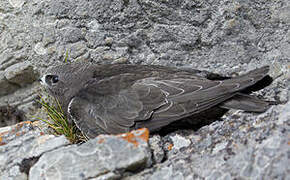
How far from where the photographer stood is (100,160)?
2660 mm

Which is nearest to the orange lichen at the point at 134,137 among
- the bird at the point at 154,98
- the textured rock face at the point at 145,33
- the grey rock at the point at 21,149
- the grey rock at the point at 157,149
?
the grey rock at the point at 157,149

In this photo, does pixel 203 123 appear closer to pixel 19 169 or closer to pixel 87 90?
pixel 87 90

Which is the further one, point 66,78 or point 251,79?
point 66,78

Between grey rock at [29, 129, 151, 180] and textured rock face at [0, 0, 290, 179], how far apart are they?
24mm

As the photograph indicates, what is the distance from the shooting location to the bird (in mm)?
3275

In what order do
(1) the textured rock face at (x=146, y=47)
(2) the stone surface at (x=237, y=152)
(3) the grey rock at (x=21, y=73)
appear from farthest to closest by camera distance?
(3) the grey rock at (x=21, y=73) → (1) the textured rock face at (x=146, y=47) → (2) the stone surface at (x=237, y=152)

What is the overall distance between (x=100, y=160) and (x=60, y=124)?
5.51ft

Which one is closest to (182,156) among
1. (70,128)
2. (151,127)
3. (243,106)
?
(151,127)

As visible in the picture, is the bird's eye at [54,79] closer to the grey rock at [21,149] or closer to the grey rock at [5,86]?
the grey rock at [21,149]

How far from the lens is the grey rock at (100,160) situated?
262cm

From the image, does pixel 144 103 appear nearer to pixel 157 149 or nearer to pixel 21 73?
pixel 157 149

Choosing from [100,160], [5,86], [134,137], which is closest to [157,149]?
[134,137]

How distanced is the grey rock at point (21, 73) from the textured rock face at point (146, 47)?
0.04ft

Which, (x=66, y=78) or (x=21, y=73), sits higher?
(x=66, y=78)
